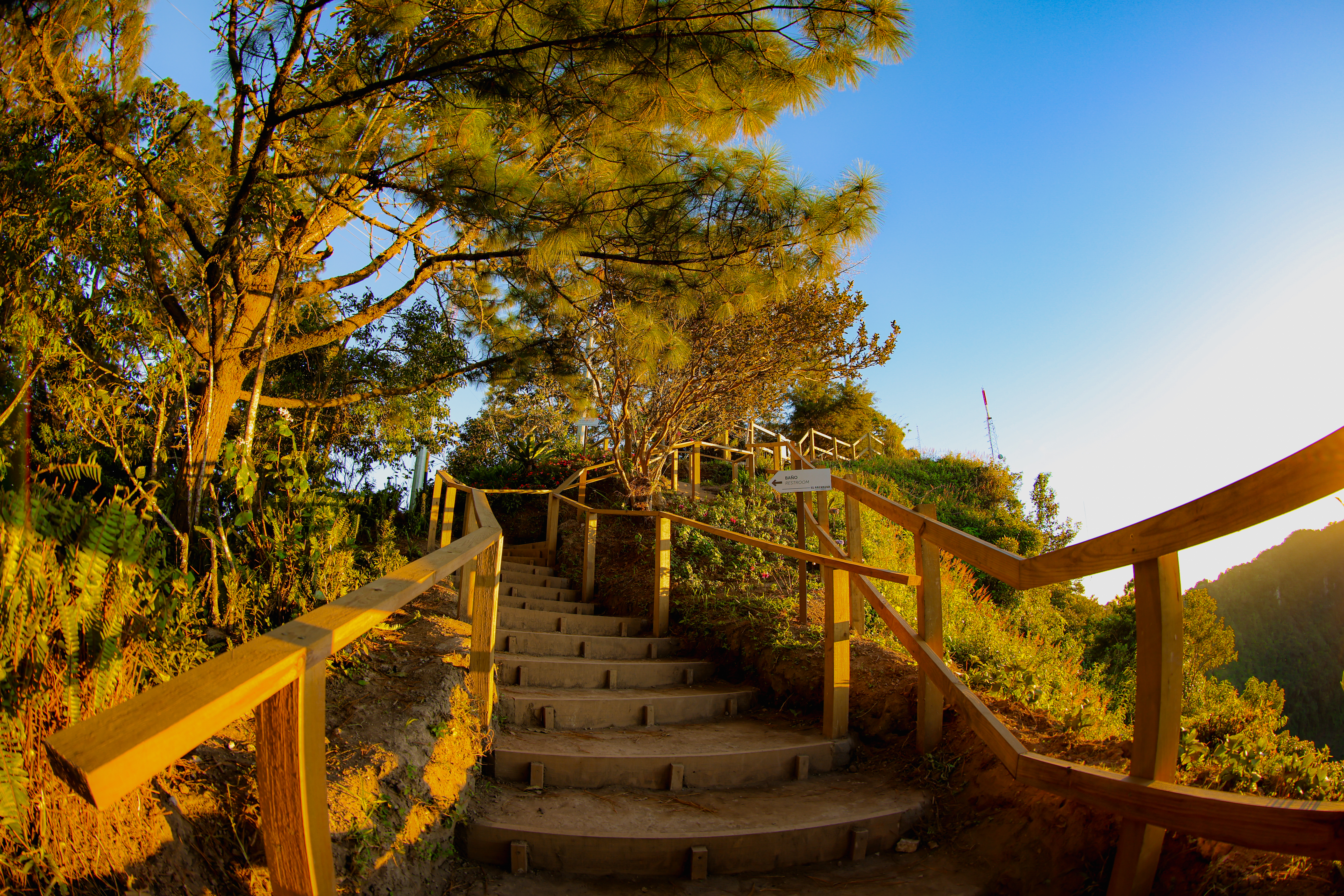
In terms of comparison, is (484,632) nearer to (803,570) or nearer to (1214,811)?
(803,570)

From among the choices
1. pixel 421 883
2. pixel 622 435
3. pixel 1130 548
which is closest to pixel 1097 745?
pixel 1130 548

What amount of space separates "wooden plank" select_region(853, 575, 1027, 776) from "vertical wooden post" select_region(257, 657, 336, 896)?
2.07 meters

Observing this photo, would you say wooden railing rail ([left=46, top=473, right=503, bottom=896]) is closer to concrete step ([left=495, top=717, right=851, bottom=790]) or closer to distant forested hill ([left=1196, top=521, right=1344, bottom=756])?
concrete step ([left=495, top=717, right=851, bottom=790])

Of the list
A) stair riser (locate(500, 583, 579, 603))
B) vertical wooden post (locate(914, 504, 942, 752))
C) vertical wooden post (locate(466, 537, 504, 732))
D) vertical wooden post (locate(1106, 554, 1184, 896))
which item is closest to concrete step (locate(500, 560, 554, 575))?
stair riser (locate(500, 583, 579, 603))

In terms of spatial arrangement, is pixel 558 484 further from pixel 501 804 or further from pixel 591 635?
pixel 501 804

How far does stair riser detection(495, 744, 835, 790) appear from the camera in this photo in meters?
3.14

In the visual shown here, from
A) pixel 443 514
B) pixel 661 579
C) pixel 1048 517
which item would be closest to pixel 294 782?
pixel 661 579

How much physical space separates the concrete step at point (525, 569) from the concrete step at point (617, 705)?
3605 mm

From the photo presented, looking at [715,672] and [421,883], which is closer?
[421,883]

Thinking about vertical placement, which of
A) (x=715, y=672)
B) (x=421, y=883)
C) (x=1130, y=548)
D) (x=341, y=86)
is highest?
(x=341, y=86)

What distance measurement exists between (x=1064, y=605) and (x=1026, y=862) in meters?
11.7

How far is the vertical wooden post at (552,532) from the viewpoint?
9008 mm

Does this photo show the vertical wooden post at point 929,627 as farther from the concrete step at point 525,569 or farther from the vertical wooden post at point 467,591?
the concrete step at point 525,569

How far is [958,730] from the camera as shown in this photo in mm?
3295
